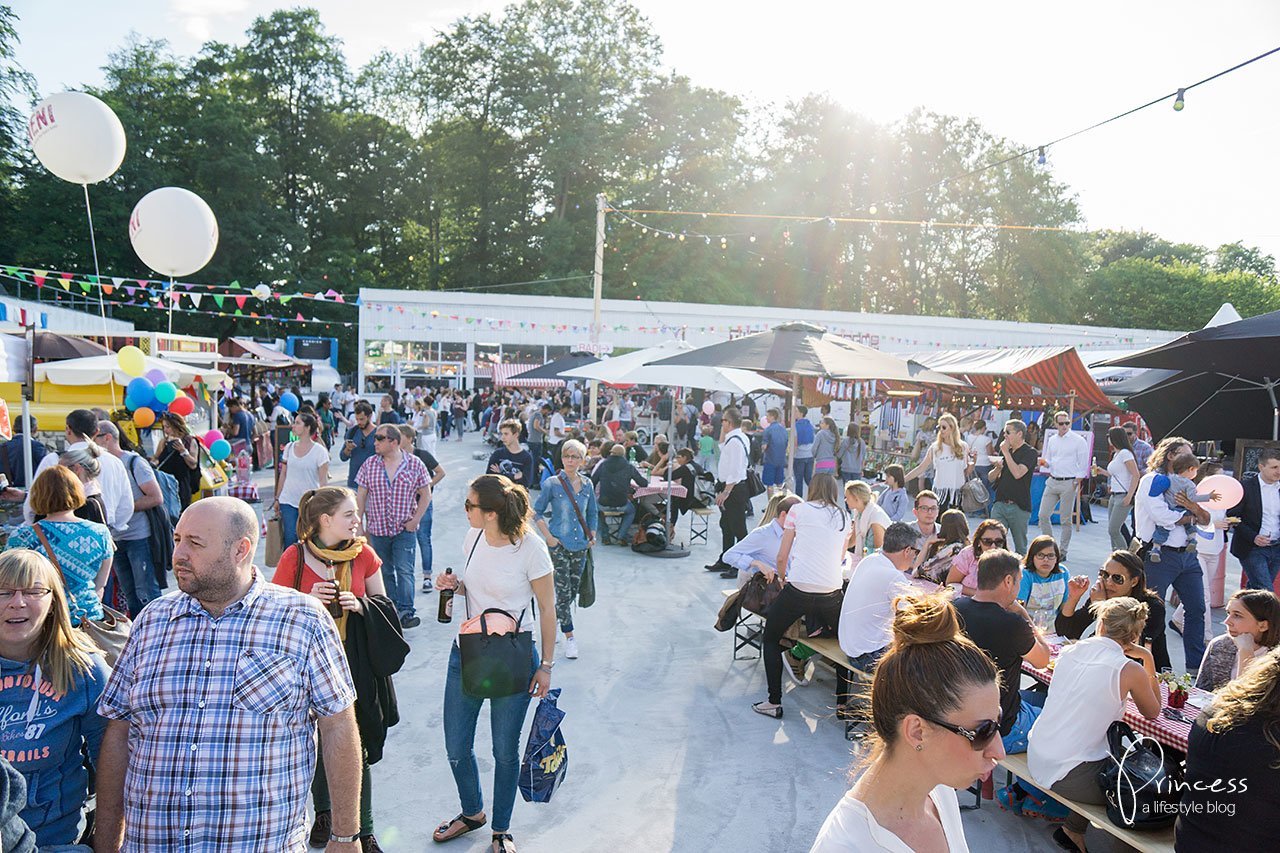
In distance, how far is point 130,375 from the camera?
8898mm

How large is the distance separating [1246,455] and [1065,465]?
99.2 inches

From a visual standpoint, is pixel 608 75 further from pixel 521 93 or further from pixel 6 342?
pixel 6 342

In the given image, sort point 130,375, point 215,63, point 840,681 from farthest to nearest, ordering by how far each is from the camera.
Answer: point 215,63 → point 130,375 → point 840,681

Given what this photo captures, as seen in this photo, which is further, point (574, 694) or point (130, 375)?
point (130, 375)

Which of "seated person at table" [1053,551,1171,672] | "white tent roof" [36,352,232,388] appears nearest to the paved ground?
"seated person at table" [1053,551,1171,672]

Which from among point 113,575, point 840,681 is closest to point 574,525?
point 840,681

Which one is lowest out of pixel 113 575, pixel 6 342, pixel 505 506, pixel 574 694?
pixel 574 694

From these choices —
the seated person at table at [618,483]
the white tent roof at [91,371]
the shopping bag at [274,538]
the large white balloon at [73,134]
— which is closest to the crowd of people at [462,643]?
the shopping bag at [274,538]

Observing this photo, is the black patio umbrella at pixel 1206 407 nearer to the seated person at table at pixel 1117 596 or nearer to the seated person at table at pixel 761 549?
the seated person at table at pixel 1117 596

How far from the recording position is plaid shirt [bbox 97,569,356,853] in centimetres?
195

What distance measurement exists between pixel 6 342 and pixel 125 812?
5626 mm

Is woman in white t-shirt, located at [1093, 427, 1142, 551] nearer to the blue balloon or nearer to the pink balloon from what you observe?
the pink balloon

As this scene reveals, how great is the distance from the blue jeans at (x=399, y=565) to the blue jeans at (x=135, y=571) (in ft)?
5.30

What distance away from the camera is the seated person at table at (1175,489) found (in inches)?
236
